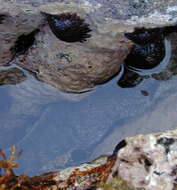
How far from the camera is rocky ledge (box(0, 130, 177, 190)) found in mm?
2275

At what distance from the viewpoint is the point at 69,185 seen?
281 cm

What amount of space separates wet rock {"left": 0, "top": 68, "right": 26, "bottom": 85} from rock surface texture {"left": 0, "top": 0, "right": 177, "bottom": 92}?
13 cm

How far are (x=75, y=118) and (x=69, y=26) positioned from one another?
1409 mm

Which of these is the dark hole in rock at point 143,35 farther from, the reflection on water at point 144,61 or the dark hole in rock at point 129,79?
the dark hole in rock at point 129,79

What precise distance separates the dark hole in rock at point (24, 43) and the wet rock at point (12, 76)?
0.26 m

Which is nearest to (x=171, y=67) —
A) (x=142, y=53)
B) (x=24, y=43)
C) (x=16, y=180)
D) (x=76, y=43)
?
(x=142, y=53)

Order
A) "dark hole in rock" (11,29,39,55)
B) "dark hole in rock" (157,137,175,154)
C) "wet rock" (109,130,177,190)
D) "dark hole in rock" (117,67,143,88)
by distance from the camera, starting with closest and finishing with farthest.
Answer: "wet rock" (109,130,177,190) < "dark hole in rock" (157,137,175,154) < "dark hole in rock" (11,29,39,55) < "dark hole in rock" (117,67,143,88)

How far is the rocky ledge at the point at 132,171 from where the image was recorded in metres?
2.28

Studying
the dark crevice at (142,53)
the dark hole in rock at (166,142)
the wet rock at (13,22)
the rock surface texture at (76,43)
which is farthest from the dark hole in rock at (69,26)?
the dark hole in rock at (166,142)

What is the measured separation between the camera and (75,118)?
4.25 meters

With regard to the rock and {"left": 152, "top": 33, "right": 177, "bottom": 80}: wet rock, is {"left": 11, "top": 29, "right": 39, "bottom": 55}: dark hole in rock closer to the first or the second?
{"left": 152, "top": 33, "right": 177, "bottom": 80}: wet rock

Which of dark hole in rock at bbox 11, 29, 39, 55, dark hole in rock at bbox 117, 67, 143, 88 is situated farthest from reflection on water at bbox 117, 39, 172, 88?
dark hole in rock at bbox 11, 29, 39, 55

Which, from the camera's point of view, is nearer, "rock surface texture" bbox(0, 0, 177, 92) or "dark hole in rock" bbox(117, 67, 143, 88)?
"rock surface texture" bbox(0, 0, 177, 92)

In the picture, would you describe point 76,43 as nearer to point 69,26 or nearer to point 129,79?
point 69,26
